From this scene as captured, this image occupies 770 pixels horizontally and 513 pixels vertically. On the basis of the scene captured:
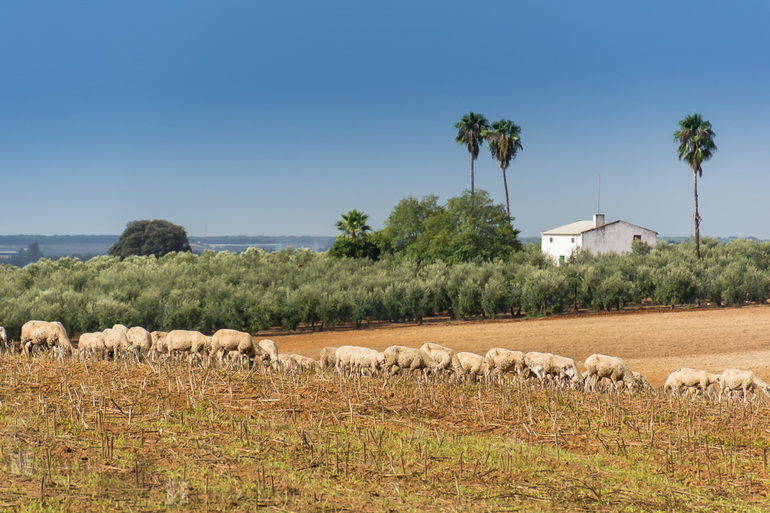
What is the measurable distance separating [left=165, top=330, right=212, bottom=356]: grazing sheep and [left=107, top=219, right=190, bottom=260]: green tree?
363 ft

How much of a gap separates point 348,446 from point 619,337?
99.1 ft

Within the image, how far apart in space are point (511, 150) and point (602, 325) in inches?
1553

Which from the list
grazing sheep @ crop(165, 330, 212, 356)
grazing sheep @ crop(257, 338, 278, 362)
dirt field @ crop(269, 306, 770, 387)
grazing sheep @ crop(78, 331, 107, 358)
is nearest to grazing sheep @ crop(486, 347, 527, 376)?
grazing sheep @ crop(257, 338, 278, 362)

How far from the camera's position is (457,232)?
61.4 metres

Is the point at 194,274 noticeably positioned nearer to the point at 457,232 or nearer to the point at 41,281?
the point at 41,281

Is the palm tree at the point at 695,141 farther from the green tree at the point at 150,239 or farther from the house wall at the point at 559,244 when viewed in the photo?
the green tree at the point at 150,239

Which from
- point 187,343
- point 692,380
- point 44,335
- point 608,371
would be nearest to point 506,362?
point 608,371

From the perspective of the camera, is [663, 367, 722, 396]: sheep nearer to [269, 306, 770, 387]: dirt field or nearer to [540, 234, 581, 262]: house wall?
[269, 306, 770, 387]: dirt field

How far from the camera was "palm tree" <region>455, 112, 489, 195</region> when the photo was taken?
250 feet

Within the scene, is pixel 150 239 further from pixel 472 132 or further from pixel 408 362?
pixel 408 362

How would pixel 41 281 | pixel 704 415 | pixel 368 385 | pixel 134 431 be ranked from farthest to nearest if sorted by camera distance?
1. pixel 41 281
2. pixel 368 385
3. pixel 704 415
4. pixel 134 431

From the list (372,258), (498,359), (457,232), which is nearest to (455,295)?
(457,232)

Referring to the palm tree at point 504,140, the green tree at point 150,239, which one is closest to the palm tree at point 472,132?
the palm tree at point 504,140

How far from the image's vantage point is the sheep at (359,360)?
19594 millimetres
